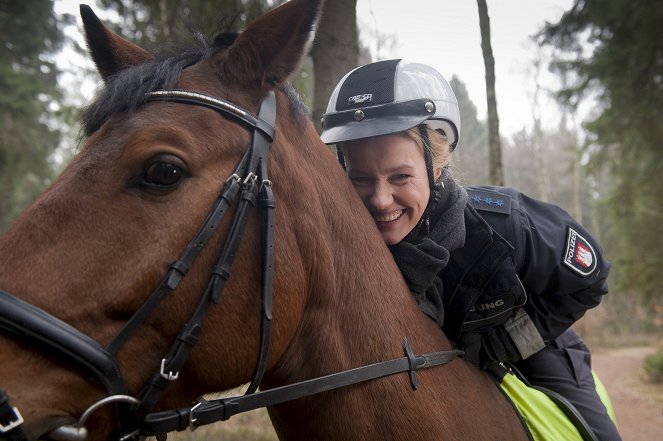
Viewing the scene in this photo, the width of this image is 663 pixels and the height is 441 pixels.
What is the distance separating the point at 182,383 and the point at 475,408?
1.30m

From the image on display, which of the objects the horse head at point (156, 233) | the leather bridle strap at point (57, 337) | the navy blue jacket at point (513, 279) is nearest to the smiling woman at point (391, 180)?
the navy blue jacket at point (513, 279)

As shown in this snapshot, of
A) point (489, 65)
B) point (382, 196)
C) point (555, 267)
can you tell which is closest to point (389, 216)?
point (382, 196)

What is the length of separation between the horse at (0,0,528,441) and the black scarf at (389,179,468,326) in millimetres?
132

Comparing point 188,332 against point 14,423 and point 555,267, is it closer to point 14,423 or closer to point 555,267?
point 14,423

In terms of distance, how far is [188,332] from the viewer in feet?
4.76

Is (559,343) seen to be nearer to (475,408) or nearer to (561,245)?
(561,245)

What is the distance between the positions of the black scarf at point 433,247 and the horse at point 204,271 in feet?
0.43

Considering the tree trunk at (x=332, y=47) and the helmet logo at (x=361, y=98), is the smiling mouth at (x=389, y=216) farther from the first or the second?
the tree trunk at (x=332, y=47)

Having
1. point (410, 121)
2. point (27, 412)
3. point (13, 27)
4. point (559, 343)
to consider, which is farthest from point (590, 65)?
point (13, 27)

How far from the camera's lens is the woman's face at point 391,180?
2.22 metres

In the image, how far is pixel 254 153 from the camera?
5.41 feet

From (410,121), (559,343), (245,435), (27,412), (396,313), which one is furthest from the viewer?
(245,435)

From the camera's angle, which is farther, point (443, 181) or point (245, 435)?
point (245, 435)

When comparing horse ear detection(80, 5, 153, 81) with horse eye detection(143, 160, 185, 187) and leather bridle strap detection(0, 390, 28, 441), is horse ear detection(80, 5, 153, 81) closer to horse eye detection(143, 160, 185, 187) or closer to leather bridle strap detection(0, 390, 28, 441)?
horse eye detection(143, 160, 185, 187)
